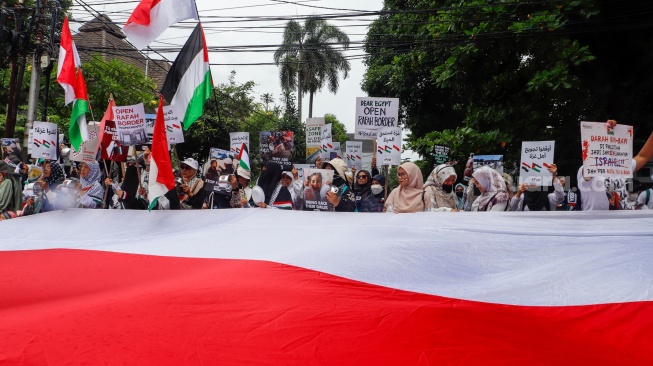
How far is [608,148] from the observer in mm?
5711

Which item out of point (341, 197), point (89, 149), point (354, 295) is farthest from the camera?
point (89, 149)

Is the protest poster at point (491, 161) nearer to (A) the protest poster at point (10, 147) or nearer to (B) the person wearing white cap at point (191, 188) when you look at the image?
(B) the person wearing white cap at point (191, 188)

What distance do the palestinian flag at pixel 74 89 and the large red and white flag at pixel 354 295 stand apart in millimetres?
4124

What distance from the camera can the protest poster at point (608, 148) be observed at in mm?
5695

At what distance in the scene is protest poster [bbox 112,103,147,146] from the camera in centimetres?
868

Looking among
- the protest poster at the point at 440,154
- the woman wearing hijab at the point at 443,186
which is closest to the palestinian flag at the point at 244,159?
the protest poster at the point at 440,154

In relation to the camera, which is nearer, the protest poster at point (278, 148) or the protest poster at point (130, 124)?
the protest poster at point (130, 124)

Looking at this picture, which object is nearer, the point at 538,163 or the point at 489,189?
the point at 489,189

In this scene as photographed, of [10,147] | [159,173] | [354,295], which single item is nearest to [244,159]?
[159,173]

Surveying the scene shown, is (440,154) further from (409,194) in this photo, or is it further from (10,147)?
(10,147)

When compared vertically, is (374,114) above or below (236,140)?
above

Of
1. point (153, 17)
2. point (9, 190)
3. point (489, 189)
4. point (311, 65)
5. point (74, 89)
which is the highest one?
point (311, 65)

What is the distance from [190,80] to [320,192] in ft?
7.38

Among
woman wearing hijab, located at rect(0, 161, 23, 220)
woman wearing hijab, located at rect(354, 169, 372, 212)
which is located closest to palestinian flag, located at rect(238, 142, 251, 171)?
woman wearing hijab, located at rect(354, 169, 372, 212)
